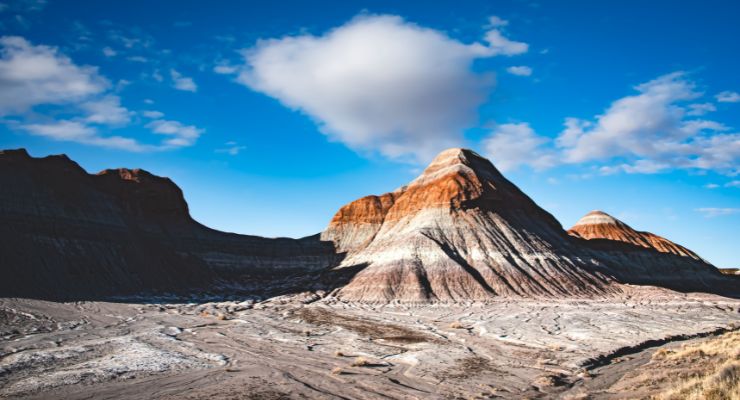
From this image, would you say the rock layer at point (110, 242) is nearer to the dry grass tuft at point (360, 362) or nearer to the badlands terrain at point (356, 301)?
the badlands terrain at point (356, 301)

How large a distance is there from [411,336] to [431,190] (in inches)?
1907

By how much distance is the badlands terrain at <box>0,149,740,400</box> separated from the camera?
54.0 feet

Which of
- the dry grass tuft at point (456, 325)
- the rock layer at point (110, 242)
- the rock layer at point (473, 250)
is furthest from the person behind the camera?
the rock layer at point (473, 250)

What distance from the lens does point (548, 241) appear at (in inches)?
2739

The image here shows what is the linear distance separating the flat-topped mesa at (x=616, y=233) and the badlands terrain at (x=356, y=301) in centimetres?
46

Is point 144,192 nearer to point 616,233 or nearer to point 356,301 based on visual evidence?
point 356,301

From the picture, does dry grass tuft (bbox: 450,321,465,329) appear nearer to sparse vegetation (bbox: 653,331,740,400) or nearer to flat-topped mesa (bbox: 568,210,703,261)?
sparse vegetation (bbox: 653,331,740,400)

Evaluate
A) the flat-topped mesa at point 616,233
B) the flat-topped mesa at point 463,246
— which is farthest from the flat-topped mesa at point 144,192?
the flat-topped mesa at point 616,233

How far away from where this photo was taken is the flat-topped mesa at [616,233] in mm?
98438

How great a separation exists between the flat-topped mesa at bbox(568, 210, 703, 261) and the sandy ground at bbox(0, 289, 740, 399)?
199ft

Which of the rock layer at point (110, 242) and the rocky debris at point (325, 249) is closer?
the rock layer at point (110, 242)

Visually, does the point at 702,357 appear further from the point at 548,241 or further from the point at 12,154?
the point at 12,154

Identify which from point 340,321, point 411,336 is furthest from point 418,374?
point 340,321

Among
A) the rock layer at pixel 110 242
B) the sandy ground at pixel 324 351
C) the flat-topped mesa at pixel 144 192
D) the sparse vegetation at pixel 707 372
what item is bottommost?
the sandy ground at pixel 324 351
